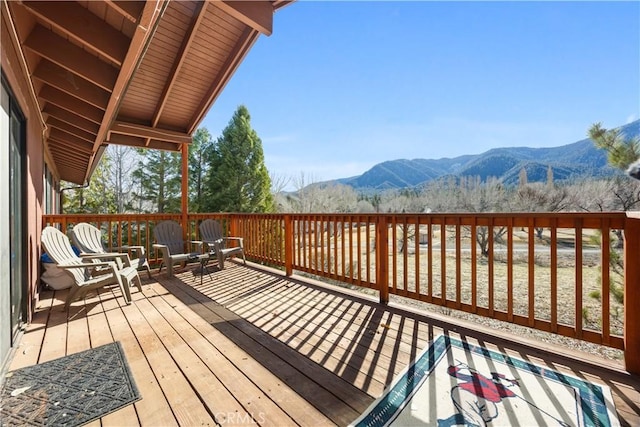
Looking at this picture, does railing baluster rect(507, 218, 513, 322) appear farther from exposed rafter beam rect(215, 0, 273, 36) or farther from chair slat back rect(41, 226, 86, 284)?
chair slat back rect(41, 226, 86, 284)

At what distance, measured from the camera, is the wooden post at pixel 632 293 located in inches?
70.0

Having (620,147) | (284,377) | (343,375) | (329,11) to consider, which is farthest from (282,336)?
(329,11)

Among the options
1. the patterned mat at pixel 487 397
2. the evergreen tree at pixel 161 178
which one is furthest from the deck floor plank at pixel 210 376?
the evergreen tree at pixel 161 178

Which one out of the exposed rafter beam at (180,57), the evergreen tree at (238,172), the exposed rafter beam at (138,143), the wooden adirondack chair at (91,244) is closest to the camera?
the exposed rafter beam at (180,57)

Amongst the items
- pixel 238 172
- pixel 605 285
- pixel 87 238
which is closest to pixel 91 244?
pixel 87 238

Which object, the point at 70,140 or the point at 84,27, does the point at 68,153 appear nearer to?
the point at 70,140

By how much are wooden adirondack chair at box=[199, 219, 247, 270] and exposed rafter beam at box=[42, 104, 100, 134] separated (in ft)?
7.45

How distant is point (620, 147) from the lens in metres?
3.35

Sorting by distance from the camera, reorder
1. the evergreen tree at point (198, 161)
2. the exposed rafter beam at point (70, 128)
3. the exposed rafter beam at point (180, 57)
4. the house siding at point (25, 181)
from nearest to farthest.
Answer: the house siding at point (25, 181) < the exposed rafter beam at point (180, 57) < the exposed rafter beam at point (70, 128) < the evergreen tree at point (198, 161)

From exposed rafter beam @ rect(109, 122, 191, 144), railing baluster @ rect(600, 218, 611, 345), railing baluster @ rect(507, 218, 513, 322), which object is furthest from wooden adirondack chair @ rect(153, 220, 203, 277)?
railing baluster @ rect(600, 218, 611, 345)

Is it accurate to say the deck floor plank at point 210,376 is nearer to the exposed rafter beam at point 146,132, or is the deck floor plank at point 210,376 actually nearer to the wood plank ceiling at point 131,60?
the wood plank ceiling at point 131,60

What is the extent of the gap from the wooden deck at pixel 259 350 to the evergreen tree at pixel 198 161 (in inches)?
510

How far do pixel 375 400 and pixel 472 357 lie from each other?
0.88 metres

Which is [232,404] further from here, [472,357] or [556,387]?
[556,387]
